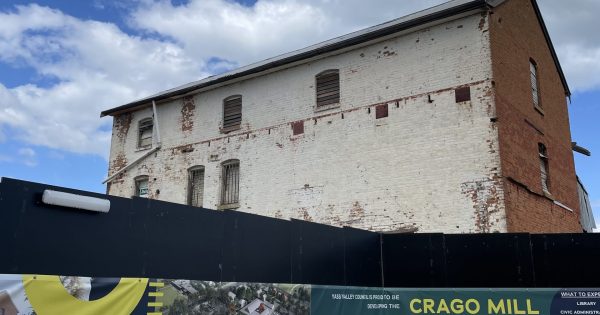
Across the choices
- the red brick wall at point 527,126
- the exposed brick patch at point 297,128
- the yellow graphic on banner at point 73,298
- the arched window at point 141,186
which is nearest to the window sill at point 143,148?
the arched window at point 141,186

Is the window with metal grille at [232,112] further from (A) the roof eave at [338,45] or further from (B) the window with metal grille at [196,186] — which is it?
(B) the window with metal grille at [196,186]

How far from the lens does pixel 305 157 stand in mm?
15953

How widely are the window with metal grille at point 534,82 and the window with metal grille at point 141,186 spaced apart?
12972mm

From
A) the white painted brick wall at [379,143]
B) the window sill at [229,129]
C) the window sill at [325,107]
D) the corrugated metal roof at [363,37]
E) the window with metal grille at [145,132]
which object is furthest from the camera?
the window with metal grille at [145,132]

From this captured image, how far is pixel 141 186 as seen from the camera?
20016 millimetres

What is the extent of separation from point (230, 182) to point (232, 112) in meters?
2.30

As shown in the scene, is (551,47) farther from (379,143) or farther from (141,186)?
(141,186)

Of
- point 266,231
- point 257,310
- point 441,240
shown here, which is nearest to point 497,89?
point 441,240

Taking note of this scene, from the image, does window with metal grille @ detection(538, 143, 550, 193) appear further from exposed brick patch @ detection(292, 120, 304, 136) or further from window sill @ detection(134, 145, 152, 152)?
window sill @ detection(134, 145, 152, 152)

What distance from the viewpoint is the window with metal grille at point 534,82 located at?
16.4 m

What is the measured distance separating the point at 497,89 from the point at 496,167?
1995 millimetres

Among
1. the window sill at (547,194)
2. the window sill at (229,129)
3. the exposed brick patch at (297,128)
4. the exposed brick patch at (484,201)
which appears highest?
the window sill at (229,129)

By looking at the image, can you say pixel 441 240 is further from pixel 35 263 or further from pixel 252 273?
pixel 35 263

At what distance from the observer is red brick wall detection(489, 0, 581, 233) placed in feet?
44.1
